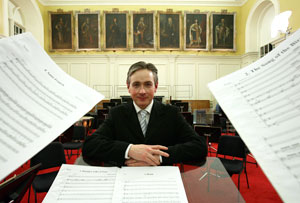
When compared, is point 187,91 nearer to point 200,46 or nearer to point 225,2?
point 200,46

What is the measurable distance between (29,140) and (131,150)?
90 centimetres

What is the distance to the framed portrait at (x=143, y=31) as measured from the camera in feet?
39.2

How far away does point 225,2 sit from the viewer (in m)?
12.0

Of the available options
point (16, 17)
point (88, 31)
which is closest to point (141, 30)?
point (88, 31)

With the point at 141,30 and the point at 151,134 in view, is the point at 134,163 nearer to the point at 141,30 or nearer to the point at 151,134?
the point at 151,134

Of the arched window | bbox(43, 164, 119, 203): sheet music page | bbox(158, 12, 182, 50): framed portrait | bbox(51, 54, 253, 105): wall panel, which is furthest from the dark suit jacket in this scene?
the arched window

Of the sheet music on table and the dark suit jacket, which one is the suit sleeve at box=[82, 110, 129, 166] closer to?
the dark suit jacket

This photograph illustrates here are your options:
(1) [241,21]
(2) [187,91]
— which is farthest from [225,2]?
(2) [187,91]

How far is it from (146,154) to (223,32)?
42.6 ft

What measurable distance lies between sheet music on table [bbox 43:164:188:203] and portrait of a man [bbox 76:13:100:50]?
12277 mm

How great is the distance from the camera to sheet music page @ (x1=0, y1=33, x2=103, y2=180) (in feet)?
1.17

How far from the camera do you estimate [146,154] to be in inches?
44.6

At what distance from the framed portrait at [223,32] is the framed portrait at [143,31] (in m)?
3.96

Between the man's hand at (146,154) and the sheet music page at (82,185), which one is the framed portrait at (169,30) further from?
the sheet music page at (82,185)
